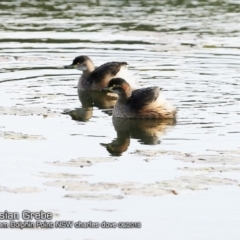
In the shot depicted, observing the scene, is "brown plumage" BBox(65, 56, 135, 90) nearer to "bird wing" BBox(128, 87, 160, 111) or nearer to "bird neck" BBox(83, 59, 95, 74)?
"bird neck" BBox(83, 59, 95, 74)

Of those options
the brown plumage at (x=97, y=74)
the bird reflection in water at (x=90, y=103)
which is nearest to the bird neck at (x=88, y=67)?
the brown plumage at (x=97, y=74)

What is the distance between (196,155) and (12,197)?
3081 millimetres

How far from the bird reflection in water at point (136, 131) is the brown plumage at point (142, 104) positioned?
0.11m

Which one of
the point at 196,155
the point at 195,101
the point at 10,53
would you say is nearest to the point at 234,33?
the point at 10,53

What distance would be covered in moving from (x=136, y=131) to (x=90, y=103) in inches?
112

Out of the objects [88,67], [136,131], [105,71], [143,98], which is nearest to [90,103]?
[105,71]

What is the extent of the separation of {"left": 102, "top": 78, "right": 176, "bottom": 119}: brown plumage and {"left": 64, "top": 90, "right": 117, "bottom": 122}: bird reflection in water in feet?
2.15

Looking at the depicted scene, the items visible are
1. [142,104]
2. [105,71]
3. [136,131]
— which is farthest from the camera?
[105,71]

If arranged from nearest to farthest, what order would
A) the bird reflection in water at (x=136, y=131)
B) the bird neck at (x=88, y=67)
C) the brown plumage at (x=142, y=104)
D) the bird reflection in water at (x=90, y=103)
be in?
the bird reflection in water at (x=136, y=131) < the brown plumage at (x=142, y=104) < the bird reflection in water at (x=90, y=103) < the bird neck at (x=88, y=67)

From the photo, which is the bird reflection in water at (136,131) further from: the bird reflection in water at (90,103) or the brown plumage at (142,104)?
the bird reflection in water at (90,103)

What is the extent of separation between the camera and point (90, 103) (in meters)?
16.9

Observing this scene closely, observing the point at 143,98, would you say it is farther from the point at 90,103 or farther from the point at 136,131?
the point at 90,103

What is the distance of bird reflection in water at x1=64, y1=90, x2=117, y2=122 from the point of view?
15305mm

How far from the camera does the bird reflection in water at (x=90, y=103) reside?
1530 centimetres
